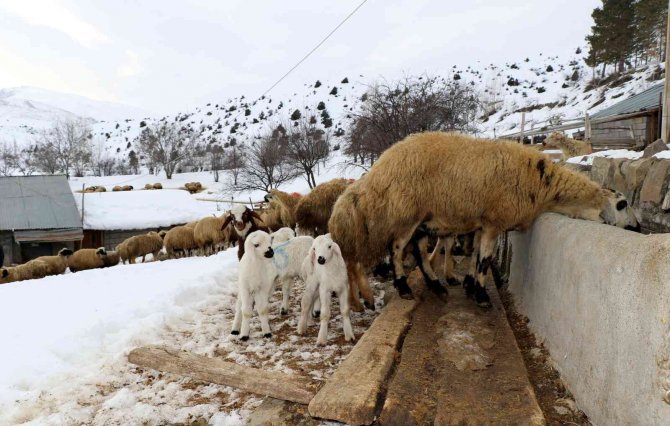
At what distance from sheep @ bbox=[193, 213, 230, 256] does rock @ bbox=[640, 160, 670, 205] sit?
50.6ft

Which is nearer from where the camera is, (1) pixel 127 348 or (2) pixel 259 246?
(1) pixel 127 348

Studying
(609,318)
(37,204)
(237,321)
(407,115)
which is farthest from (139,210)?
(609,318)

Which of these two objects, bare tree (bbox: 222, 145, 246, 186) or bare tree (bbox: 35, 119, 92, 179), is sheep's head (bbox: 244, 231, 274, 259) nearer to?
A: bare tree (bbox: 222, 145, 246, 186)

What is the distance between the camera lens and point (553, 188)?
5387 mm

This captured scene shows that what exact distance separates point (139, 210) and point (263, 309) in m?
28.5

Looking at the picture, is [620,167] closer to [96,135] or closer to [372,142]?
[372,142]

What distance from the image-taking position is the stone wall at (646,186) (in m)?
5.20

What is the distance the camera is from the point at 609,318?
2.67m

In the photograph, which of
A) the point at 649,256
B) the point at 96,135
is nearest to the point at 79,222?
the point at 649,256

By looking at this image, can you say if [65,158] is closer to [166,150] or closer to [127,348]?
[166,150]

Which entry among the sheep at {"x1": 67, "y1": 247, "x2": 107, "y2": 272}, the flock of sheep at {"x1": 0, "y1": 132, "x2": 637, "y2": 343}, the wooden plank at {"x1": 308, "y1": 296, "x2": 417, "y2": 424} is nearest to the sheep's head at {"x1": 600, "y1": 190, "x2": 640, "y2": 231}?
the flock of sheep at {"x1": 0, "y1": 132, "x2": 637, "y2": 343}

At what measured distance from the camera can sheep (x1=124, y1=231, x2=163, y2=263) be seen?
824 inches

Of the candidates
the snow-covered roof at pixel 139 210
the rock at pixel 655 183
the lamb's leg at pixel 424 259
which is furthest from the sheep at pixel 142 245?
the rock at pixel 655 183

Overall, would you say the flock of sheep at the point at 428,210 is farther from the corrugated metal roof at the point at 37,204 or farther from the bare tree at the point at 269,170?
the bare tree at the point at 269,170
